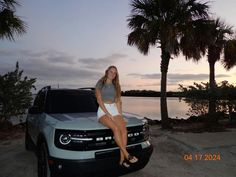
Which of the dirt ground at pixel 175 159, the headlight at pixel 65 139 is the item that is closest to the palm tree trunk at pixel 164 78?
the dirt ground at pixel 175 159

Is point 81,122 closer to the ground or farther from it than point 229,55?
closer to the ground

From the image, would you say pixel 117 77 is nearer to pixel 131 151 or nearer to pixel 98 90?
pixel 98 90

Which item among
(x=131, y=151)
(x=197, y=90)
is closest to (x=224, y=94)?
(x=197, y=90)

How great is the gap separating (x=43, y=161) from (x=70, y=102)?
146cm

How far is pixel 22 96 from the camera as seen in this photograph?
42.7 feet

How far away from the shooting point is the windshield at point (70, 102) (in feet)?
18.1

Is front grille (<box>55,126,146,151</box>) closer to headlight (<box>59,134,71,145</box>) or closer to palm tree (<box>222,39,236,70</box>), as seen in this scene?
headlight (<box>59,134,71,145</box>)

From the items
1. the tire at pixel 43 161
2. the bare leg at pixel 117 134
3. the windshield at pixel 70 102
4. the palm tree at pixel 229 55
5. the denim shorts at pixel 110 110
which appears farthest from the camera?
the palm tree at pixel 229 55

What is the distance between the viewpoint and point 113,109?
4.76 meters

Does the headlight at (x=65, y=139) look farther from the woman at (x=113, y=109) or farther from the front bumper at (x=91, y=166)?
the woman at (x=113, y=109)

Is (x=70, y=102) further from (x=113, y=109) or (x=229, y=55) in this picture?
(x=229, y=55)

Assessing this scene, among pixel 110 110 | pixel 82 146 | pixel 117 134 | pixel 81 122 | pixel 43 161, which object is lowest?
pixel 43 161

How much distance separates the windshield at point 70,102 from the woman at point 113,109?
3.13 feet
